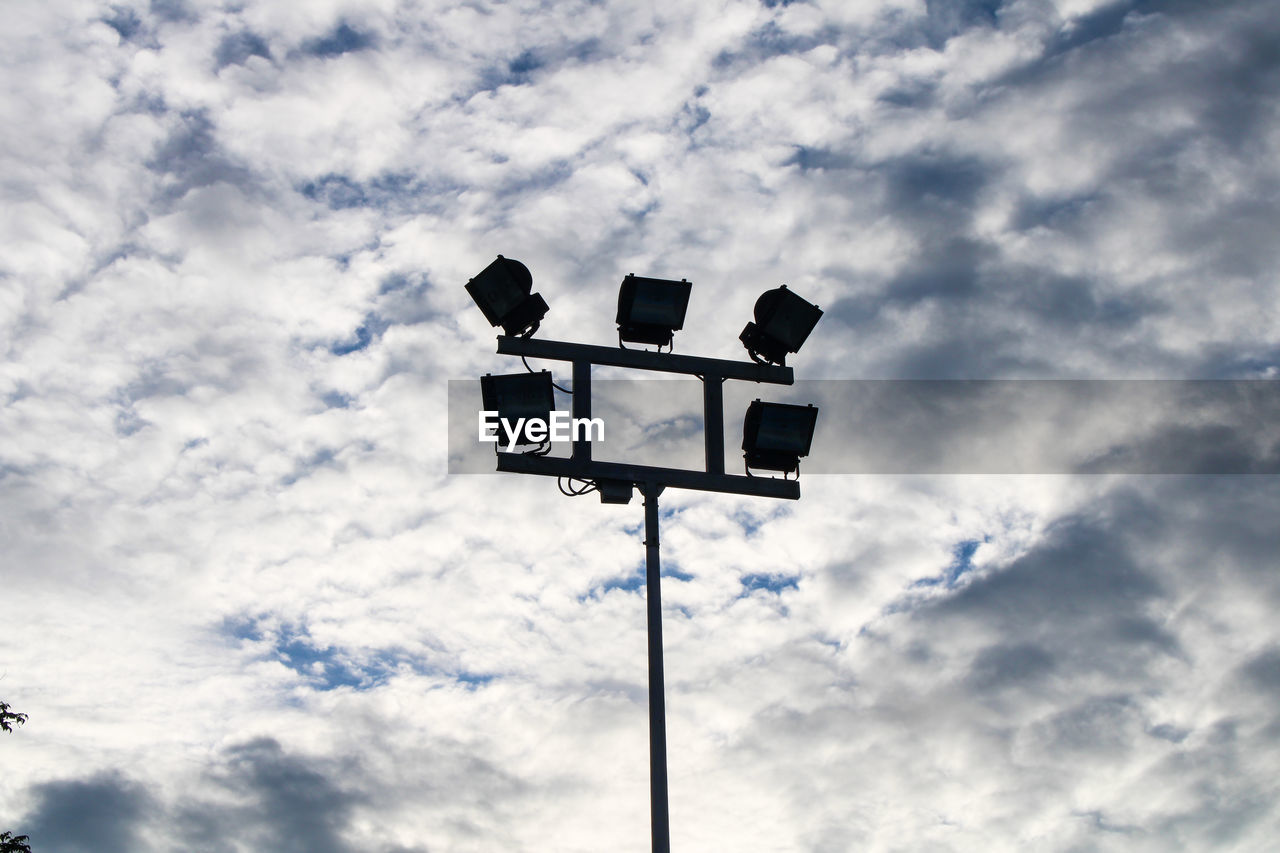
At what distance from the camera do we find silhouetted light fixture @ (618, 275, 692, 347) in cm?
1064

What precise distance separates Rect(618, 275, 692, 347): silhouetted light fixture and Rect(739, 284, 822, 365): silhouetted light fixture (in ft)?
2.71

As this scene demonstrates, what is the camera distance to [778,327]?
1108 centimetres

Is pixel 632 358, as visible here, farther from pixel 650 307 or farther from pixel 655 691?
pixel 655 691

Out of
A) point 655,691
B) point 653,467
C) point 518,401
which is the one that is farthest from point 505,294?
point 655,691

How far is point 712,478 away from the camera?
1035 cm

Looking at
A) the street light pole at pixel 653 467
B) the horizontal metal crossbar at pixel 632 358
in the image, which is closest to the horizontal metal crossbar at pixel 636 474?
the street light pole at pixel 653 467

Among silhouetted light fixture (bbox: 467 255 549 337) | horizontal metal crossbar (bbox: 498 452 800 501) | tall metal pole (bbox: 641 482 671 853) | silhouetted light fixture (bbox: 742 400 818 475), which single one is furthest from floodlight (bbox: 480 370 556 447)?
silhouetted light fixture (bbox: 742 400 818 475)

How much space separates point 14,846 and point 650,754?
12.7 metres

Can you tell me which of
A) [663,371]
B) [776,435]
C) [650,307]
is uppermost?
[650,307]

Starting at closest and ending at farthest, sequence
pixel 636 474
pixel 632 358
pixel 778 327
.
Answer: pixel 636 474 → pixel 632 358 → pixel 778 327

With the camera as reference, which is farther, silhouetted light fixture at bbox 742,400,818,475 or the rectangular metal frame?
silhouetted light fixture at bbox 742,400,818,475

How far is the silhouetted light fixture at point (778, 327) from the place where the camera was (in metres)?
11.1

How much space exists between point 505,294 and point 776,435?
2912mm

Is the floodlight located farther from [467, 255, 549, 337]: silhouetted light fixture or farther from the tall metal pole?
the tall metal pole
